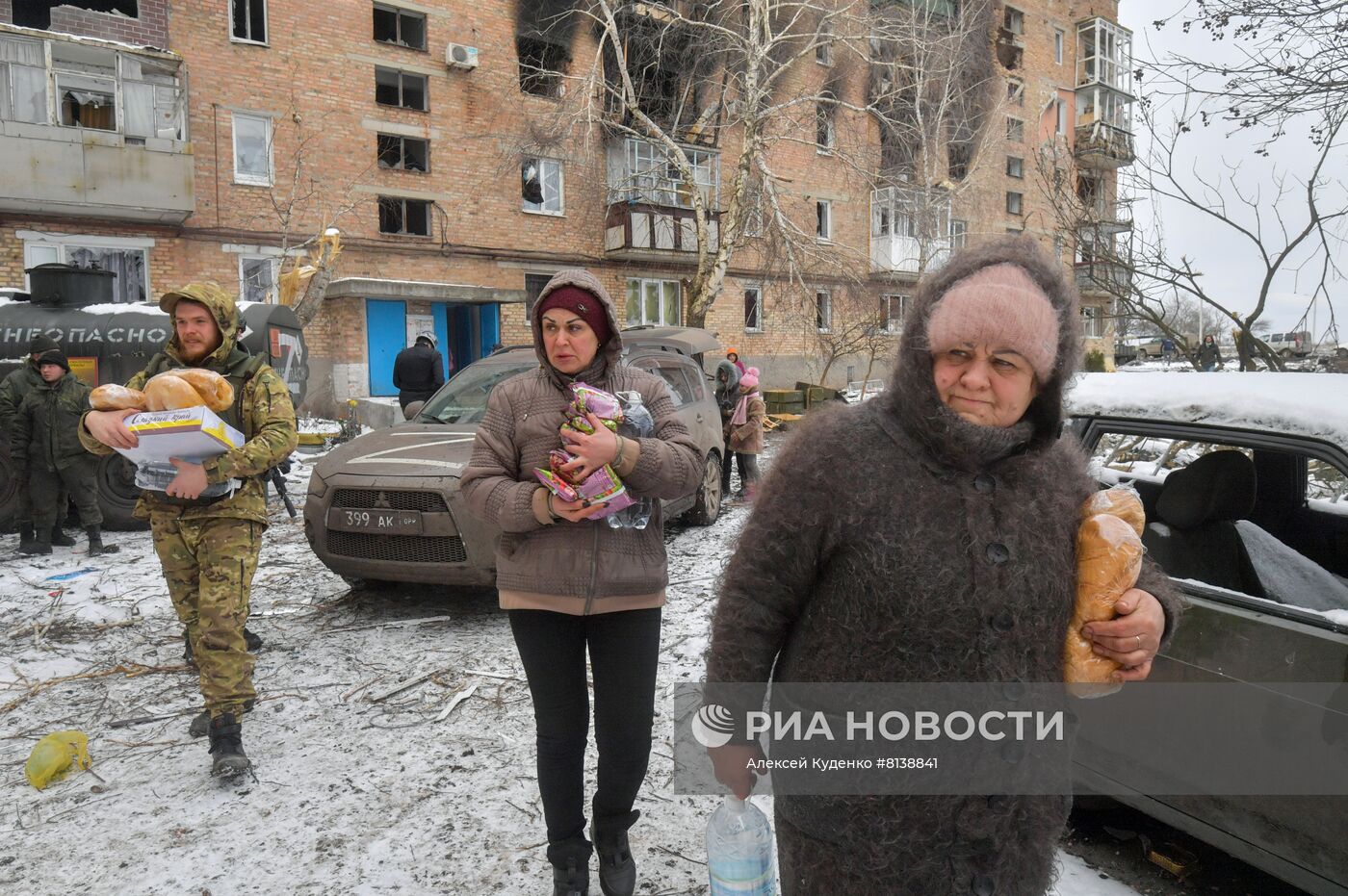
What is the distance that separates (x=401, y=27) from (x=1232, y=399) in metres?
24.4

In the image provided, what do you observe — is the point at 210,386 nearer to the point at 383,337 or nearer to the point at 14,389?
the point at 14,389

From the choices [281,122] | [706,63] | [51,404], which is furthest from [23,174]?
[706,63]

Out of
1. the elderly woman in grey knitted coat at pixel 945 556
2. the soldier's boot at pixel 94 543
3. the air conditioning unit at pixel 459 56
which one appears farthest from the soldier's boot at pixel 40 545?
the air conditioning unit at pixel 459 56

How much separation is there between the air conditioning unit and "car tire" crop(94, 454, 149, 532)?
55.5ft

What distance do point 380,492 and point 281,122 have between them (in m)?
18.2

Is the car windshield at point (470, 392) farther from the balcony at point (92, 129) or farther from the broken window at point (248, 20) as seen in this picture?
the broken window at point (248, 20)

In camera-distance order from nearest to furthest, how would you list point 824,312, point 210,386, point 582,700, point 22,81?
1. point 582,700
2. point 210,386
3. point 22,81
4. point 824,312

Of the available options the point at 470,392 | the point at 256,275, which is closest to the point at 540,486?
the point at 470,392

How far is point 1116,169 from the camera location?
6590mm

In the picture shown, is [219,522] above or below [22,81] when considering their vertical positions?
below

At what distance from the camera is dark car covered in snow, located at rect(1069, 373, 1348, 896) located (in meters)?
2.23

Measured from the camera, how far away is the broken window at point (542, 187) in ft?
78.3

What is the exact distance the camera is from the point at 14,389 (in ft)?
25.3

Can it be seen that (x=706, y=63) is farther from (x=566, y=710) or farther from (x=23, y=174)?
(x=566, y=710)
